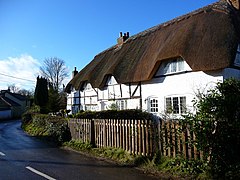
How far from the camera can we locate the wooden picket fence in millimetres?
7461

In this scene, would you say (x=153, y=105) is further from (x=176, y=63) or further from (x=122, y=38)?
(x=122, y=38)

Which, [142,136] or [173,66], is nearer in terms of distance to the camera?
[142,136]

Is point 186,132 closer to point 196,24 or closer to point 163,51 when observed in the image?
point 163,51

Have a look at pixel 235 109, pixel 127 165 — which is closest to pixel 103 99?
pixel 127 165

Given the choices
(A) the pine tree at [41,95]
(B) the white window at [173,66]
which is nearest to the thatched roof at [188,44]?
(B) the white window at [173,66]

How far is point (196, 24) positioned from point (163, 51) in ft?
9.84

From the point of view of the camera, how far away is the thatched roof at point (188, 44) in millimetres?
13952

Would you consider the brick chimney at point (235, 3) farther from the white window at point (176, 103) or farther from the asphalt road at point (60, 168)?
the asphalt road at point (60, 168)

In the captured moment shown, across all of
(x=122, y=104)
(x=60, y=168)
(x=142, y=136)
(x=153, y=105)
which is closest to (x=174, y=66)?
(x=153, y=105)

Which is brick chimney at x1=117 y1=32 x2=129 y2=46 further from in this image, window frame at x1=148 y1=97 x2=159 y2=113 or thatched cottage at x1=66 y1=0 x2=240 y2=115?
window frame at x1=148 y1=97 x2=159 y2=113

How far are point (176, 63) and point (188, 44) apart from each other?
147 cm

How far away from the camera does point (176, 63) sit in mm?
16203

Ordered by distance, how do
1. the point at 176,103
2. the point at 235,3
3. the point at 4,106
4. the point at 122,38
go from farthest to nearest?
1. the point at 4,106
2. the point at 122,38
3. the point at 235,3
4. the point at 176,103

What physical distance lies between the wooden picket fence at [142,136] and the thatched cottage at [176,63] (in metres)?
2.12
